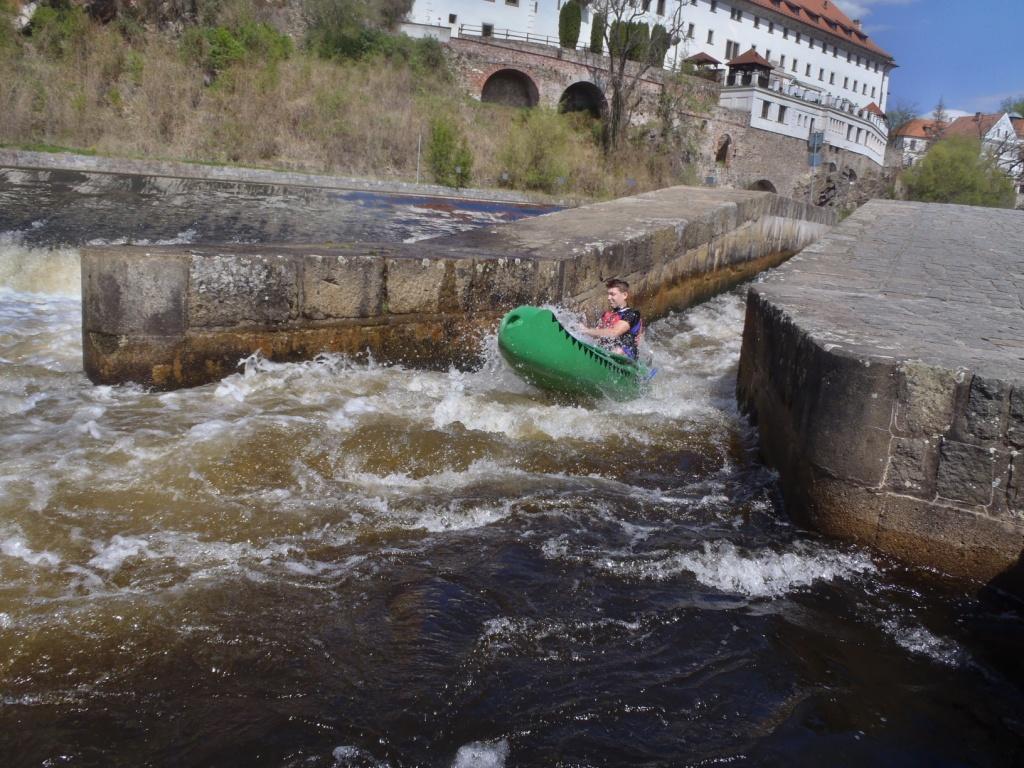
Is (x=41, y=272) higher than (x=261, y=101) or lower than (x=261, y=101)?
lower

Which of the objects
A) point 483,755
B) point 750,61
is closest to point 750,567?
point 483,755

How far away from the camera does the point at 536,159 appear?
25594 mm

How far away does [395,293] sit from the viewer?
6289 mm

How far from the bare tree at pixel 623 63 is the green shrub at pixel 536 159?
27.5 ft

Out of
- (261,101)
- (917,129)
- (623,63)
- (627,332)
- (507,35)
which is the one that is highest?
(917,129)

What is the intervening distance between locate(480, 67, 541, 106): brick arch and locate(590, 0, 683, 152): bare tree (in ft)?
10.2

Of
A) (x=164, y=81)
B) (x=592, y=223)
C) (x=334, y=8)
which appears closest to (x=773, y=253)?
(x=592, y=223)

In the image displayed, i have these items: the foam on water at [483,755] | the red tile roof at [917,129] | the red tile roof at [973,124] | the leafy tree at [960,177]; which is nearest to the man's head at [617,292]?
the foam on water at [483,755]

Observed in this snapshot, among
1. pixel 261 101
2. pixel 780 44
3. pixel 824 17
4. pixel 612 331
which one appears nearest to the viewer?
pixel 612 331

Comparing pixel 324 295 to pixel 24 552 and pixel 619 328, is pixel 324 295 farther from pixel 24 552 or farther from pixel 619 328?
pixel 24 552

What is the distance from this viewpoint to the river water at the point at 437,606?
98.6 inches

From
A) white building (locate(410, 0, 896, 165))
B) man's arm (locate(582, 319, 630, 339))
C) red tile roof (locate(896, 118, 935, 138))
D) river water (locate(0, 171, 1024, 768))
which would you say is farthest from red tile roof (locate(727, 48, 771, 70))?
river water (locate(0, 171, 1024, 768))

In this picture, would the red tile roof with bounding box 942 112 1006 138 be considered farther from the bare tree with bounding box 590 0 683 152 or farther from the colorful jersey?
the colorful jersey

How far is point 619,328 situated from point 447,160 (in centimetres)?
1740
